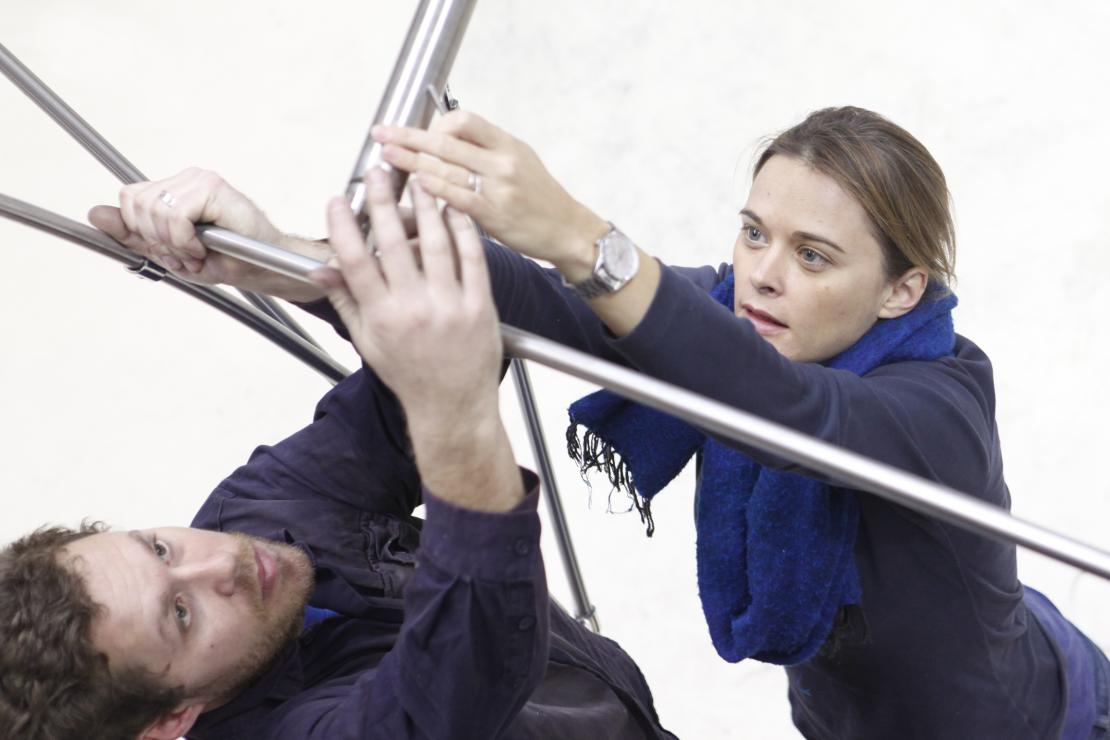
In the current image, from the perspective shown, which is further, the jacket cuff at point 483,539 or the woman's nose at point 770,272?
the woman's nose at point 770,272

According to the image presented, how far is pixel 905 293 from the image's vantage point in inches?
41.7

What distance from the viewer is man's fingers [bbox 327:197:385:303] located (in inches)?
26.9

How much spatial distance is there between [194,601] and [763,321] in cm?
47

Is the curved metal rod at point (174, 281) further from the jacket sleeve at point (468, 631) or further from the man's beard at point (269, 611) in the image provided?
the jacket sleeve at point (468, 631)

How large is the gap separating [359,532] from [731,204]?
1.18 meters

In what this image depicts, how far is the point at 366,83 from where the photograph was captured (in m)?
2.41

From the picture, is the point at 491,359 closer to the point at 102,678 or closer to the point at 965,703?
the point at 102,678

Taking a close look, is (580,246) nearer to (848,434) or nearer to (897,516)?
(848,434)

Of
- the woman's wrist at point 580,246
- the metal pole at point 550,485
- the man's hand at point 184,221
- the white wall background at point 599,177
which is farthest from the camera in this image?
the white wall background at point 599,177

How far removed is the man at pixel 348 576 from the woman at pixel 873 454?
159 millimetres

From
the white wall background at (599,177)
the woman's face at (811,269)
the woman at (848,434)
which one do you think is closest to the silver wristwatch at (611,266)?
the woman at (848,434)

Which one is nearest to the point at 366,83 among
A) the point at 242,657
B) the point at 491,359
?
the point at 242,657

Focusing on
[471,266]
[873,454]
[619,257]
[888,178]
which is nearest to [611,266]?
[619,257]

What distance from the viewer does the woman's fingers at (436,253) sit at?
68 centimetres
